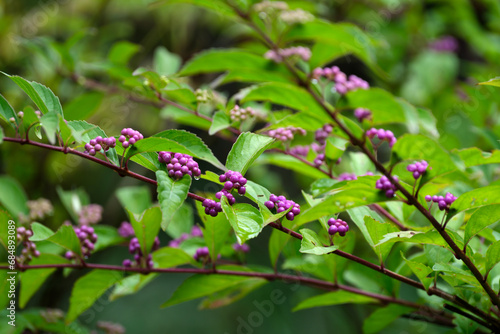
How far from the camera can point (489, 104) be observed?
53.7 inches

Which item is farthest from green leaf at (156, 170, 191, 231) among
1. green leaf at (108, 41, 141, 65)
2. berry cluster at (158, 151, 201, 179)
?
green leaf at (108, 41, 141, 65)

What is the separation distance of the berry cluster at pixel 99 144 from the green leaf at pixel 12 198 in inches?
24.2

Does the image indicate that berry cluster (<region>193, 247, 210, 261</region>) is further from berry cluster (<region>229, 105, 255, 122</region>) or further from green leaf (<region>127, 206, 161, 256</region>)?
berry cluster (<region>229, 105, 255, 122</region>)

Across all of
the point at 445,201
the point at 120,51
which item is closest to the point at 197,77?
the point at 120,51

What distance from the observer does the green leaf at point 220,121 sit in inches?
32.0

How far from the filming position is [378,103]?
88 centimetres

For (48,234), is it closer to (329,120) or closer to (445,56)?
(329,120)

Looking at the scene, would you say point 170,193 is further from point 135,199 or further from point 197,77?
point 197,77

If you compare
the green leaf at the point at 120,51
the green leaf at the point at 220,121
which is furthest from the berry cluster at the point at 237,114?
the green leaf at the point at 120,51

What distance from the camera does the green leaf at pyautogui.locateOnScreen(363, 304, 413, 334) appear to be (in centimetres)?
85

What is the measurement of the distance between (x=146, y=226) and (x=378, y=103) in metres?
0.49

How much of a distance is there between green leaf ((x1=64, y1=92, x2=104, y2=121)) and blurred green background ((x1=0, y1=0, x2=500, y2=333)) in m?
Result: 0.20

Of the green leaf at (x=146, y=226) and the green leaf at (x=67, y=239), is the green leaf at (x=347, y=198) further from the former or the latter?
the green leaf at (x=67, y=239)

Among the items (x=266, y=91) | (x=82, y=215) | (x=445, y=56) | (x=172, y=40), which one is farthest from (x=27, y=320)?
(x=445, y=56)
